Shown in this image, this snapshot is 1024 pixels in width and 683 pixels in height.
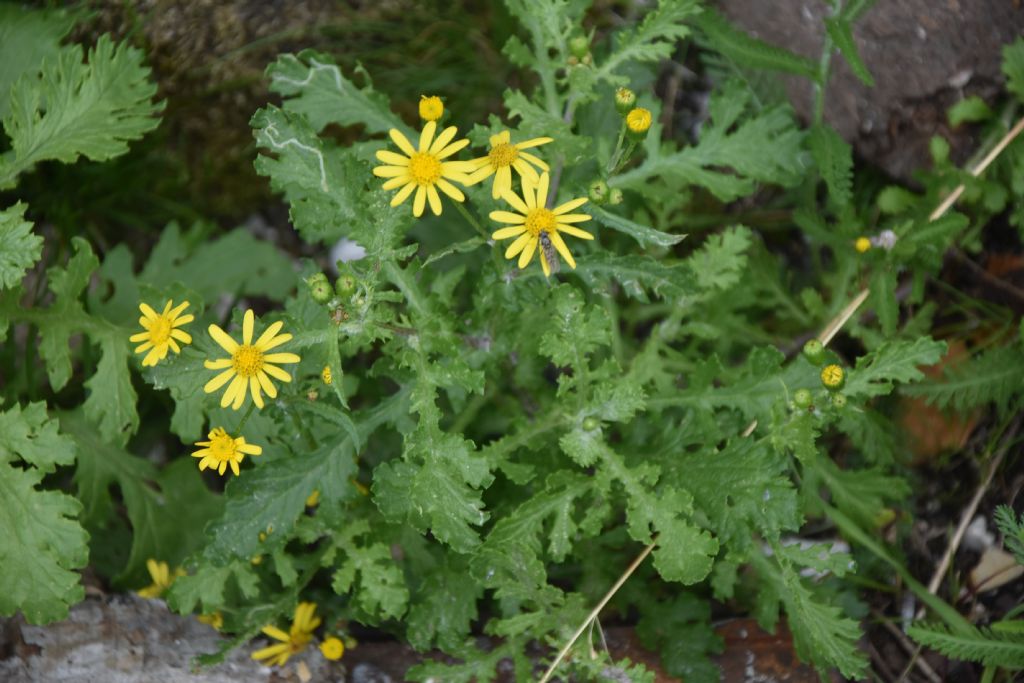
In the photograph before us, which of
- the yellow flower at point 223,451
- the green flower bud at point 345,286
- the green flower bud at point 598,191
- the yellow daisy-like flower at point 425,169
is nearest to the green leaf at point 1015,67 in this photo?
the green flower bud at point 598,191

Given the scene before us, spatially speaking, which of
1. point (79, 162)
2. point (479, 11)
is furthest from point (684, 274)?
point (79, 162)

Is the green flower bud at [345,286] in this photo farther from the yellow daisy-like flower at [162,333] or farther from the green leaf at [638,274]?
the green leaf at [638,274]

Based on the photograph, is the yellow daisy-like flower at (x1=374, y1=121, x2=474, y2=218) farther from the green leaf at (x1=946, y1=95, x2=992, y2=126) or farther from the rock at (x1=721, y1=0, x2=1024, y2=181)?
the green leaf at (x1=946, y1=95, x2=992, y2=126)

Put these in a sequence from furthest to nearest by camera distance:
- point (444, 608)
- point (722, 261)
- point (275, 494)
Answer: point (722, 261)
point (444, 608)
point (275, 494)

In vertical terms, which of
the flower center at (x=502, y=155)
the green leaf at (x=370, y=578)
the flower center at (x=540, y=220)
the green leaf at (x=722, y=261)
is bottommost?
the green leaf at (x=370, y=578)

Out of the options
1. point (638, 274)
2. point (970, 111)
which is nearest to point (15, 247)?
point (638, 274)

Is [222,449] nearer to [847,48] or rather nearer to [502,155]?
[502,155]
